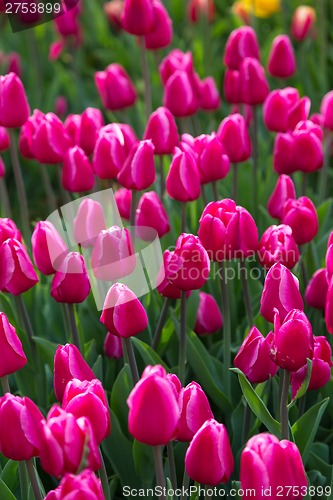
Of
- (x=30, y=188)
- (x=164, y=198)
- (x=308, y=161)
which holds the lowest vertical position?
(x=30, y=188)

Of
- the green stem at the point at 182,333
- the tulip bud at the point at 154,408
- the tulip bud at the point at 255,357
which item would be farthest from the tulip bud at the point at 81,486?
the green stem at the point at 182,333

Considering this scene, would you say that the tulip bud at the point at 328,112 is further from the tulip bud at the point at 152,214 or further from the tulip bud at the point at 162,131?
the tulip bud at the point at 152,214

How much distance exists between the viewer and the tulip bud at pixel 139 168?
179 cm

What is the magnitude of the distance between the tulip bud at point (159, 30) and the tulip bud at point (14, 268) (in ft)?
3.62

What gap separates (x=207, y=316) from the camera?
195cm

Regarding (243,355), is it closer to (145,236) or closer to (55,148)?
(145,236)

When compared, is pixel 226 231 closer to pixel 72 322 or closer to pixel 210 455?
pixel 72 322

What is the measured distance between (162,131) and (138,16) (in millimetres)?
469

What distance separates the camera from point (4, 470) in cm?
153

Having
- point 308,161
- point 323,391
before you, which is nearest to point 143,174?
point 308,161

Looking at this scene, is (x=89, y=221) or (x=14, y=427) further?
(x=89, y=221)

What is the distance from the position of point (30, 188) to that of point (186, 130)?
1.05 metres

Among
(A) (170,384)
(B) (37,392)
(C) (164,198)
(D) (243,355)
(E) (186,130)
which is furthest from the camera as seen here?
(E) (186,130)

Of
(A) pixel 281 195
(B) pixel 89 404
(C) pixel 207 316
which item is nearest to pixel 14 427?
(B) pixel 89 404
